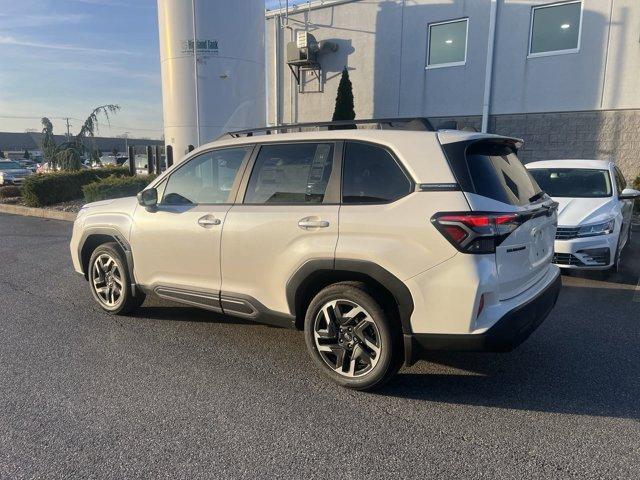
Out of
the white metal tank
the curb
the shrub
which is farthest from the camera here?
the shrub

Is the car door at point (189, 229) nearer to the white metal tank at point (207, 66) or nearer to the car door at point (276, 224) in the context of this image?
the car door at point (276, 224)

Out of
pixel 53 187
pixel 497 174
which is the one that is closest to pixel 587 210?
pixel 497 174

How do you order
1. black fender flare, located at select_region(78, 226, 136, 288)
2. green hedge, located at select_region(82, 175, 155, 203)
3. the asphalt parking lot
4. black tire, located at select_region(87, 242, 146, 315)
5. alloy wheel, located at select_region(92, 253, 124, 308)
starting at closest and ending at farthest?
1. the asphalt parking lot
2. black fender flare, located at select_region(78, 226, 136, 288)
3. black tire, located at select_region(87, 242, 146, 315)
4. alloy wheel, located at select_region(92, 253, 124, 308)
5. green hedge, located at select_region(82, 175, 155, 203)

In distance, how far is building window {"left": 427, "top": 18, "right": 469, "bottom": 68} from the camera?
1411 centimetres

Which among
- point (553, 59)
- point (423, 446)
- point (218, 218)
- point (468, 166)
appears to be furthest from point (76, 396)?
point (553, 59)

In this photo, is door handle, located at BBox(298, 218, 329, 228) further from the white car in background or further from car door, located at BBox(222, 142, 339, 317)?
the white car in background

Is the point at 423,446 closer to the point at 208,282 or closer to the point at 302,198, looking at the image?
the point at 302,198

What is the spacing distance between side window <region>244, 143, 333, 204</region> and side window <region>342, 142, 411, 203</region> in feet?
0.55

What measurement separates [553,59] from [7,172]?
2226 centimetres

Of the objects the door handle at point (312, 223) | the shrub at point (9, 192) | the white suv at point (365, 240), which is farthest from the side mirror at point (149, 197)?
the shrub at point (9, 192)

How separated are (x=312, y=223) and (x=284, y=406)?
3.99 ft

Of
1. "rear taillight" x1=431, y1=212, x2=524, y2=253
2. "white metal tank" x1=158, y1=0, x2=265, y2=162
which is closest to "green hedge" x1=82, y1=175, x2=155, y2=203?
"white metal tank" x1=158, y1=0, x2=265, y2=162

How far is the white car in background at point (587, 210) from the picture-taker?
5.77m

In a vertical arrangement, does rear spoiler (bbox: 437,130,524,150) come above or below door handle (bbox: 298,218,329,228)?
above
